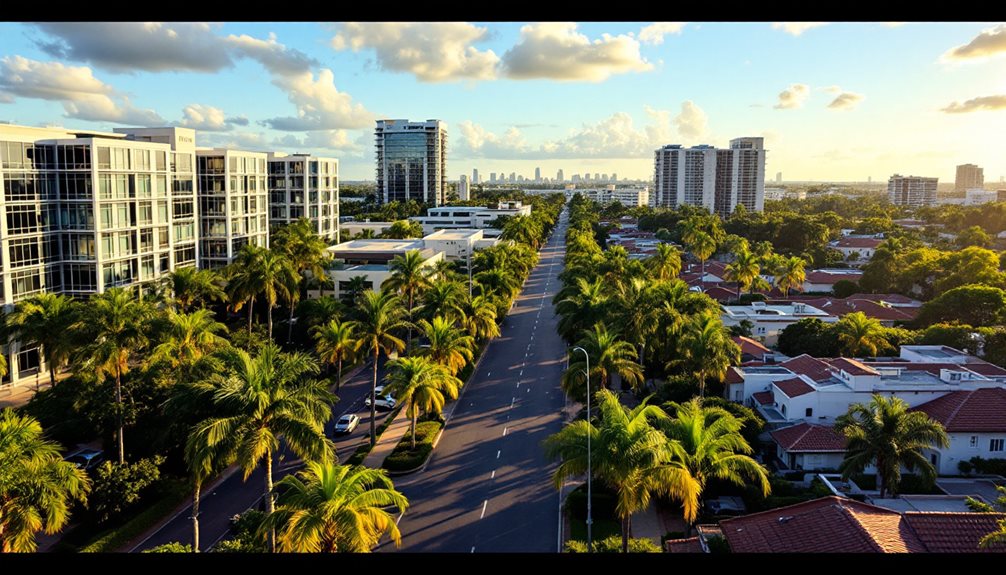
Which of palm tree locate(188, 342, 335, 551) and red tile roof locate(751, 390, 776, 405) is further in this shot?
red tile roof locate(751, 390, 776, 405)

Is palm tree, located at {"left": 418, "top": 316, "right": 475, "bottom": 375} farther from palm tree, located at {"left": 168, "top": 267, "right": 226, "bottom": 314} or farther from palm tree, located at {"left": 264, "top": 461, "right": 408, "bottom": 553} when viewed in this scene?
palm tree, located at {"left": 264, "top": 461, "right": 408, "bottom": 553}

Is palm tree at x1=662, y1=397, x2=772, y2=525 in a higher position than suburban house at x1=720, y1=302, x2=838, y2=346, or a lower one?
higher

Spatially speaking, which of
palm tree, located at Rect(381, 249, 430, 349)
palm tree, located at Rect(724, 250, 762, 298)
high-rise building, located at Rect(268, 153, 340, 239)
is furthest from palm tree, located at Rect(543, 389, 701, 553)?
high-rise building, located at Rect(268, 153, 340, 239)

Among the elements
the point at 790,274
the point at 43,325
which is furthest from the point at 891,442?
the point at 790,274

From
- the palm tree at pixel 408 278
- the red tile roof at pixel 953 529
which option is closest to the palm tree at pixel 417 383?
the palm tree at pixel 408 278

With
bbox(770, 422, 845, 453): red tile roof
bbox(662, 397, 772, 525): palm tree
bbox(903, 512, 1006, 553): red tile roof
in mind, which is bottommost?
bbox(770, 422, 845, 453): red tile roof

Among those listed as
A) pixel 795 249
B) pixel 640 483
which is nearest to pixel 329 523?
pixel 640 483
